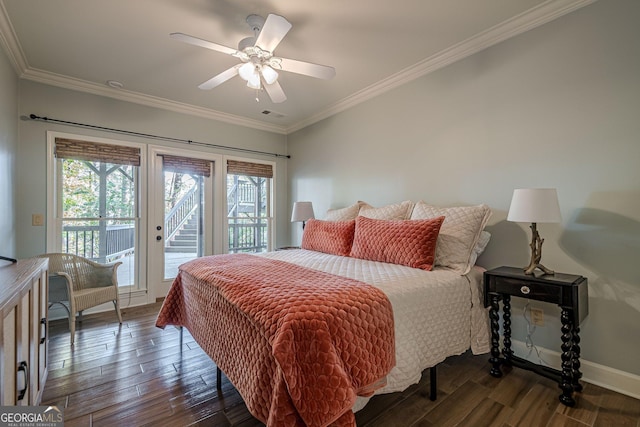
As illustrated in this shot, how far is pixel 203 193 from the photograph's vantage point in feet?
13.4

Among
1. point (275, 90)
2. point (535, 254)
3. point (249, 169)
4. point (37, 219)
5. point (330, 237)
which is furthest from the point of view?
point (249, 169)

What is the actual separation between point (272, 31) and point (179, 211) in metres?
2.92

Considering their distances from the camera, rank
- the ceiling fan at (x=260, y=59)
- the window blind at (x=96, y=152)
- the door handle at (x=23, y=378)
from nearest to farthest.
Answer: the door handle at (x=23, y=378) < the ceiling fan at (x=260, y=59) < the window blind at (x=96, y=152)

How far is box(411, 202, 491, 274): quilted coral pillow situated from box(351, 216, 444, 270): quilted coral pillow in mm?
145

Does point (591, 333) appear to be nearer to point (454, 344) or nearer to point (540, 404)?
point (540, 404)

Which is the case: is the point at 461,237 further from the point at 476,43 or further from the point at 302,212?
the point at 302,212

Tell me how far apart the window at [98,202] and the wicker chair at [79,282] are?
0.46m

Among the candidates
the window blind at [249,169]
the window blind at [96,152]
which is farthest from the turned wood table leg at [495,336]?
the window blind at [96,152]

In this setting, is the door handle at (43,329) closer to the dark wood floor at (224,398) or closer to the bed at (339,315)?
the dark wood floor at (224,398)

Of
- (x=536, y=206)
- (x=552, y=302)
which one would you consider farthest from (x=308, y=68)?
(x=552, y=302)

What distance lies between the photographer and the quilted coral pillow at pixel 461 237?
6.81 feet

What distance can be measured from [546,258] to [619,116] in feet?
3.30

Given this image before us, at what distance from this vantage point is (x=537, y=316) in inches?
82.4

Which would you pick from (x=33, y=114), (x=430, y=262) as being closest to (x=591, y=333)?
(x=430, y=262)
